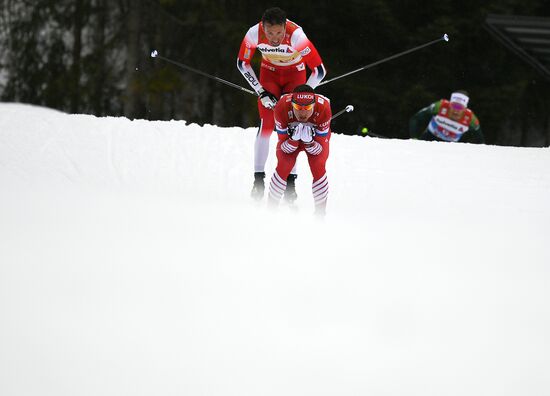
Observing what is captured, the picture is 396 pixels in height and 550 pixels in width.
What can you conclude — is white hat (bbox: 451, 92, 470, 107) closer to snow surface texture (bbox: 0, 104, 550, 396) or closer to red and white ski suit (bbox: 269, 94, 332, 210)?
snow surface texture (bbox: 0, 104, 550, 396)

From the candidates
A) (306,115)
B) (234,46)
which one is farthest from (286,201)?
(234,46)

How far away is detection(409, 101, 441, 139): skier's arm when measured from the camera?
10219 millimetres

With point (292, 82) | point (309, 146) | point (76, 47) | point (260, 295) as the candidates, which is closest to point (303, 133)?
point (309, 146)

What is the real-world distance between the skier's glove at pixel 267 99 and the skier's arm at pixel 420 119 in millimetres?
4251

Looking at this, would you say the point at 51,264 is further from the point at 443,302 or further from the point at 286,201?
the point at 286,201

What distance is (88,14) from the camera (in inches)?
685

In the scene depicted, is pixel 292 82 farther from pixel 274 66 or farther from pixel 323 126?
pixel 323 126

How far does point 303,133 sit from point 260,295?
6.56ft

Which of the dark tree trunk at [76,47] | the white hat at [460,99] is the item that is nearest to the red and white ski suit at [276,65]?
the white hat at [460,99]

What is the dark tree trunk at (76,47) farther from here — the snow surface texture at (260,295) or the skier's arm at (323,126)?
the skier's arm at (323,126)

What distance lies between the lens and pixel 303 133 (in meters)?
5.55

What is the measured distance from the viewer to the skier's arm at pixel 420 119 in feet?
33.5

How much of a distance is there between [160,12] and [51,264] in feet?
47.1

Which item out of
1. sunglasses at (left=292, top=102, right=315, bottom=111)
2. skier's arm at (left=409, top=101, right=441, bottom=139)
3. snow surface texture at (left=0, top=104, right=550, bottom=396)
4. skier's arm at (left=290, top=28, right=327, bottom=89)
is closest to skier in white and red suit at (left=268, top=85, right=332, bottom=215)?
sunglasses at (left=292, top=102, right=315, bottom=111)
